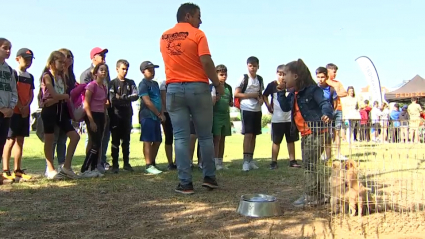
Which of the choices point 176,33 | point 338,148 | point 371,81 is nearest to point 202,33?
point 176,33

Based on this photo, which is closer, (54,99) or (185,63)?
(185,63)

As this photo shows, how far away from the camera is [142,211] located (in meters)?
3.52

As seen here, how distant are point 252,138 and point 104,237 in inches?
162

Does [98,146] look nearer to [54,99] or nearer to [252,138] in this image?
[54,99]

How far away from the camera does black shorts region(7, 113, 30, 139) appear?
5.26 m

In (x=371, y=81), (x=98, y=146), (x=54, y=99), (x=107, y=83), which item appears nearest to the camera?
(x=54, y=99)

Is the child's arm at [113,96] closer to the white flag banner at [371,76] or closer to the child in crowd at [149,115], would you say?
the child in crowd at [149,115]

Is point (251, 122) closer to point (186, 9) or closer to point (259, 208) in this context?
point (186, 9)

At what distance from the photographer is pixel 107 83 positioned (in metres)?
6.30

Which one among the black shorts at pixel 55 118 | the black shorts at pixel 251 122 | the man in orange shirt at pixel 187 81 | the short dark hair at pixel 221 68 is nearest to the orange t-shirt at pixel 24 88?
the black shorts at pixel 55 118

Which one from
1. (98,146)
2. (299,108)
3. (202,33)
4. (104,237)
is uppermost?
(202,33)

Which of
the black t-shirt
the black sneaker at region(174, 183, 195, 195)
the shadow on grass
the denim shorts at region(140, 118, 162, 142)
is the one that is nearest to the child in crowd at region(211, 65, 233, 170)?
the black t-shirt

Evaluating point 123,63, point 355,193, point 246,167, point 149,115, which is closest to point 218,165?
point 246,167

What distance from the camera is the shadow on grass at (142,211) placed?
2.86 meters
